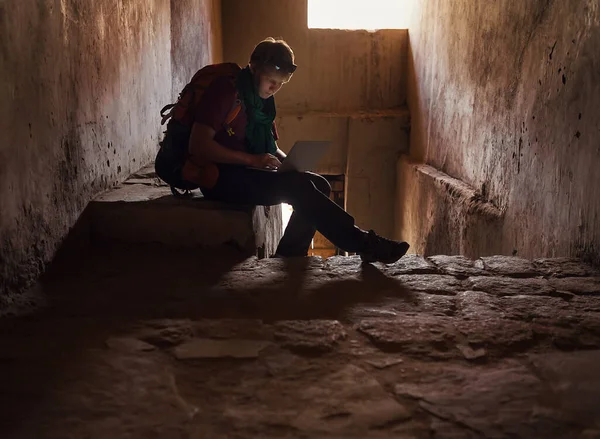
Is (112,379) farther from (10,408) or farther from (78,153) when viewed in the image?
(78,153)

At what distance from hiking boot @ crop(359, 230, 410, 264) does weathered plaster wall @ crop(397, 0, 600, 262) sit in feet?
3.08

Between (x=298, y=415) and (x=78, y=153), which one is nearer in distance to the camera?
(x=298, y=415)

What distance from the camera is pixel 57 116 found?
2645 mm

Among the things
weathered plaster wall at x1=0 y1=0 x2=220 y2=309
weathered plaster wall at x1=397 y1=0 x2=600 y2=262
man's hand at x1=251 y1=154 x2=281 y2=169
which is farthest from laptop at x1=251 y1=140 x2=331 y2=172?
weathered plaster wall at x1=397 y1=0 x2=600 y2=262

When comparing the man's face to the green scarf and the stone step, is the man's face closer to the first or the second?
the green scarf

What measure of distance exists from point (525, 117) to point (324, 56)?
208 inches

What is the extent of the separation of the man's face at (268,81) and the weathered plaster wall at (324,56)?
18.9 ft

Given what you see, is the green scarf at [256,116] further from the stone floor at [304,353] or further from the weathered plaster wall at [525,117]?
the weathered plaster wall at [525,117]

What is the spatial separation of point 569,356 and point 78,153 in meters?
2.38

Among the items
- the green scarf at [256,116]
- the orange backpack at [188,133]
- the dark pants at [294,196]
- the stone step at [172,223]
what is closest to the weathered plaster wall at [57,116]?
the stone step at [172,223]

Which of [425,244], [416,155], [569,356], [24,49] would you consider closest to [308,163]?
[24,49]

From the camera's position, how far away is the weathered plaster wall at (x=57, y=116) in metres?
2.20

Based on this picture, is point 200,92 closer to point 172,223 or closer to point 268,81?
point 268,81

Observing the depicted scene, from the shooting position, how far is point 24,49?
2301 mm
